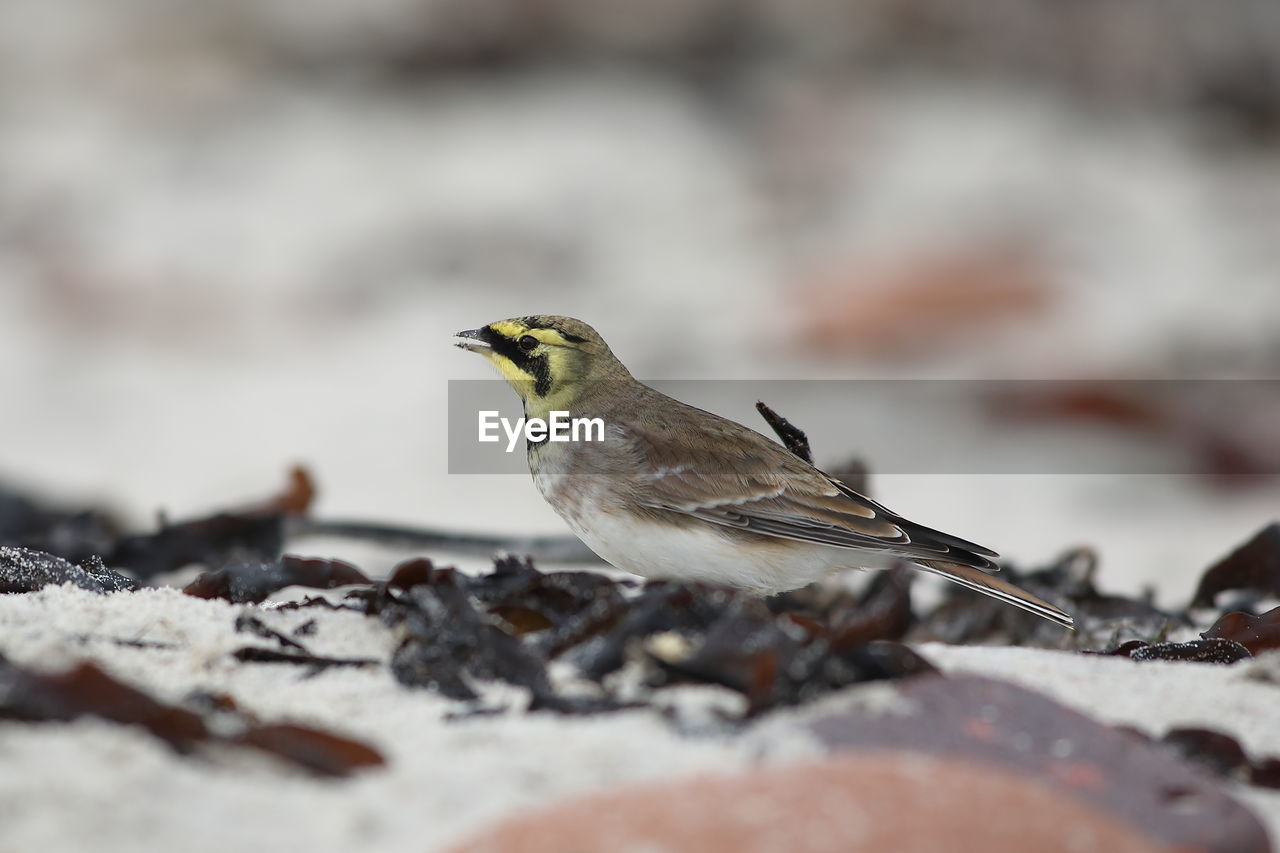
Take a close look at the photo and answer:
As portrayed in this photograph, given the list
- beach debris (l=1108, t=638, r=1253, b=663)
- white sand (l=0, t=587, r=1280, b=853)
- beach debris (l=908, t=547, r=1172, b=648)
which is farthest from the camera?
beach debris (l=908, t=547, r=1172, b=648)

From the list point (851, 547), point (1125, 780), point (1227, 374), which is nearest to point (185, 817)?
point (1125, 780)

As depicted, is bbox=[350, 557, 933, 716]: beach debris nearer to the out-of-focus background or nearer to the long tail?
the long tail

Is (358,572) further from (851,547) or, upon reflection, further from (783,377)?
(783,377)

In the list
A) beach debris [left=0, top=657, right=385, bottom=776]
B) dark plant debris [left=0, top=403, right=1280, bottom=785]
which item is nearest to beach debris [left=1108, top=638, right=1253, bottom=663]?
dark plant debris [left=0, top=403, right=1280, bottom=785]

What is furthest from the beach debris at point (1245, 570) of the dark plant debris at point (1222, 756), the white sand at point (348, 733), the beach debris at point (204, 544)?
the beach debris at point (204, 544)

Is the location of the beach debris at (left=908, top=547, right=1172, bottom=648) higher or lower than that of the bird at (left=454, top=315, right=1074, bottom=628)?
lower

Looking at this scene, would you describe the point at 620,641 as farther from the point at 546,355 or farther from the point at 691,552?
the point at 546,355

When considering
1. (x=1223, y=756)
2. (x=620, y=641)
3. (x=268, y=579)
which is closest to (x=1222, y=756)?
(x=1223, y=756)

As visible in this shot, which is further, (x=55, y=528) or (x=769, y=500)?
(x=55, y=528)
